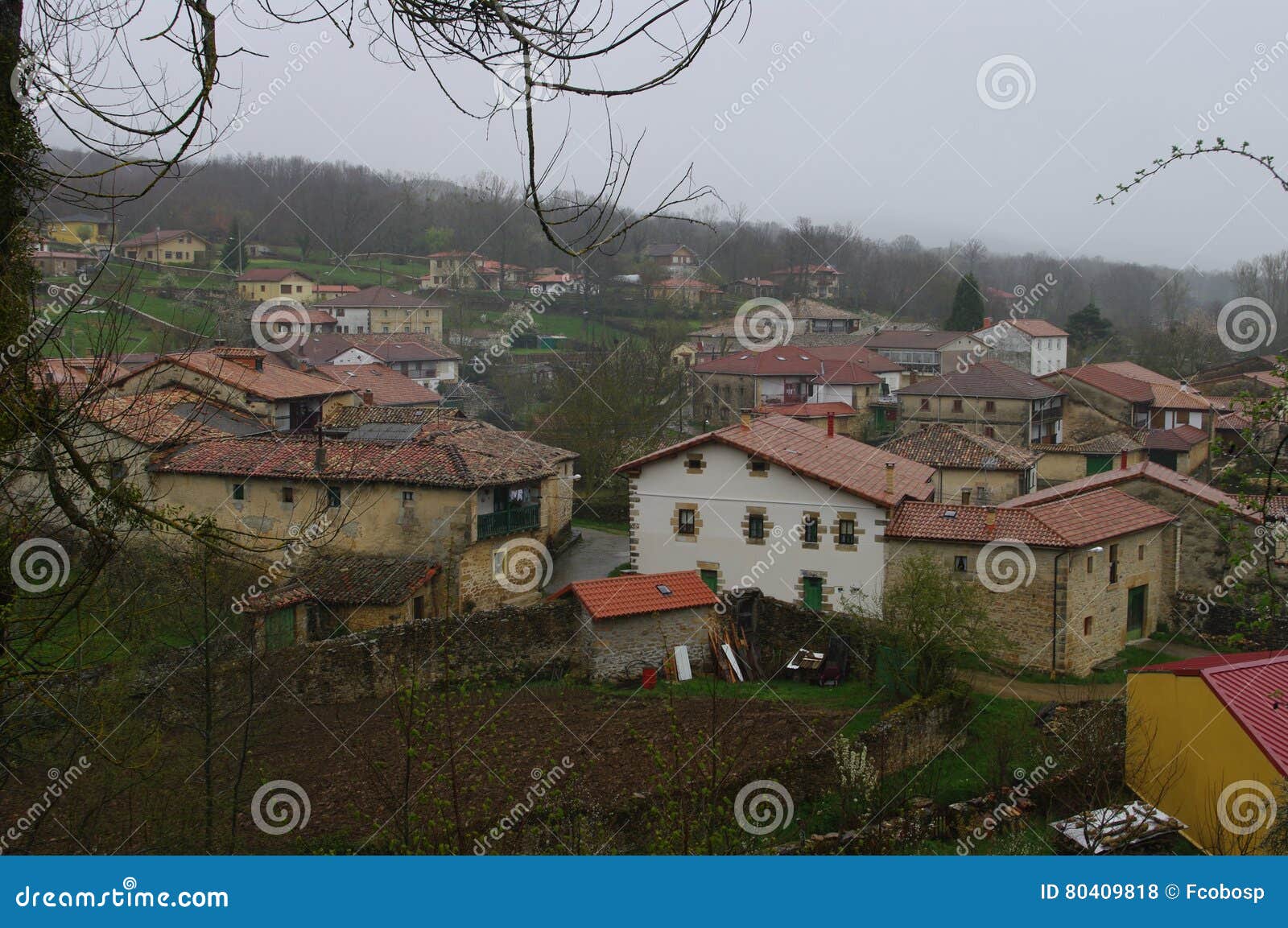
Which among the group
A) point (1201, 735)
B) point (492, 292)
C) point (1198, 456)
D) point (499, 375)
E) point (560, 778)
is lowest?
point (560, 778)

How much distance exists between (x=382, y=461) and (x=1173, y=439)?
90.6 feet

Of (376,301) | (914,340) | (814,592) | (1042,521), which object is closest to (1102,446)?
(1042,521)

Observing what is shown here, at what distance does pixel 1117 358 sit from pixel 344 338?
129 feet

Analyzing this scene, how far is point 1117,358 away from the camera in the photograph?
2237 inches

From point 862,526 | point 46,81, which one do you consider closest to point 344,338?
point 862,526

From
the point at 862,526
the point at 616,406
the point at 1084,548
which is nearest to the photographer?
the point at 1084,548

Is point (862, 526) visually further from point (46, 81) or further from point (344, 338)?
point (344, 338)

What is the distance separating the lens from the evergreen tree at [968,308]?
5972cm

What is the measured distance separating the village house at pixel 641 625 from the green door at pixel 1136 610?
25.1ft

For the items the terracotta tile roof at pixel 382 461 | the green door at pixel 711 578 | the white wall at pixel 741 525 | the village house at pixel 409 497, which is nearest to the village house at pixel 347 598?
the village house at pixel 409 497

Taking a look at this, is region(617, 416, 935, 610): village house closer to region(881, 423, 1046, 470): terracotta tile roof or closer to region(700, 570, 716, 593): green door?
region(700, 570, 716, 593): green door

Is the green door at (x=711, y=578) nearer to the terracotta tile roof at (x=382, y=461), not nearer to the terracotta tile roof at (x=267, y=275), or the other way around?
the terracotta tile roof at (x=382, y=461)

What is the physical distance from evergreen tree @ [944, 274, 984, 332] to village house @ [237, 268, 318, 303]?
3612 cm

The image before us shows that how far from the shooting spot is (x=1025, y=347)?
5275cm
